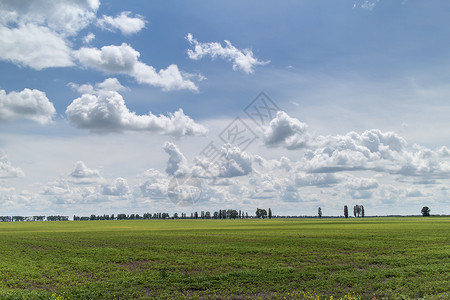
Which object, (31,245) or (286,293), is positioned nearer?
(286,293)

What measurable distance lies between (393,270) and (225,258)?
64.0ft

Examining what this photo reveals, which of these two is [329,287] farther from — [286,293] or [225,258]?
[225,258]

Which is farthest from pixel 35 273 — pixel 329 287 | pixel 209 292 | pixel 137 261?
pixel 329 287

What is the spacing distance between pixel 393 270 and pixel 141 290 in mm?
26585

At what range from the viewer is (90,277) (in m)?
35.2

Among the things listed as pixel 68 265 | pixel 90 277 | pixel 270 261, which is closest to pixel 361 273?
pixel 270 261

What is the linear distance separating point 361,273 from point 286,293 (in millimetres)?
10607

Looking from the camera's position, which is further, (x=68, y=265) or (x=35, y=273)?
(x=68, y=265)

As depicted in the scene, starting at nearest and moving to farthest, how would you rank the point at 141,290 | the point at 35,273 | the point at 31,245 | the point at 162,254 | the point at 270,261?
the point at 141,290, the point at 35,273, the point at 270,261, the point at 162,254, the point at 31,245

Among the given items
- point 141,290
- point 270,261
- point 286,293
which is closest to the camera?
point 286,293

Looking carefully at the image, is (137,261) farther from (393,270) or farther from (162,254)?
(393,270)

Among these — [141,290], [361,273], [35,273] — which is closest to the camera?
[141,290]

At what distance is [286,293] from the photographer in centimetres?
2877

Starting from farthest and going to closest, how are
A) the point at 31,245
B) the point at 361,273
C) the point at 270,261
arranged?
1. the point at 31,245
2. the point at 270,261
3. the point at 361,273
